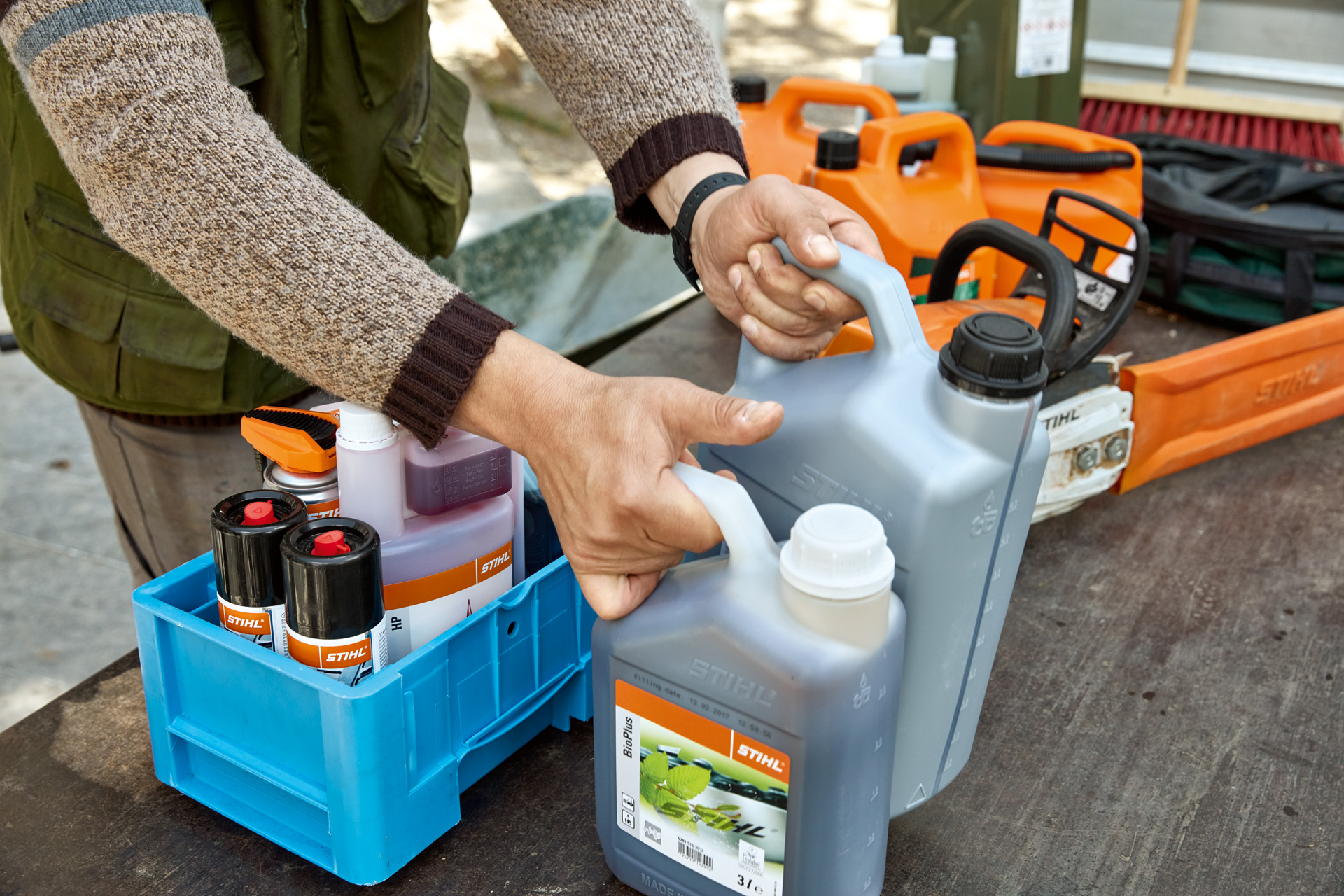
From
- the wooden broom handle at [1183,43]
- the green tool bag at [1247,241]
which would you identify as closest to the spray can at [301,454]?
the green tool bag at [1247,241]

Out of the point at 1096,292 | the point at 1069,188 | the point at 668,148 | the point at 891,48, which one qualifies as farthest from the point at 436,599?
the point at 891,48

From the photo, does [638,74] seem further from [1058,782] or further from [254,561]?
[1058,782]

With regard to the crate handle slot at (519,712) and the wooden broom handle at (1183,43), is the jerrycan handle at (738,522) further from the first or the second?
the wooden broom handle at (1183,43)

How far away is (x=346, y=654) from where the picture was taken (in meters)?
0.63

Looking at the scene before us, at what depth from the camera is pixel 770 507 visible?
656mm

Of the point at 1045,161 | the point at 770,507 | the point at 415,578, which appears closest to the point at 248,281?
the point at 415,578

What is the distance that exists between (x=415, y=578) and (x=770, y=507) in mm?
231

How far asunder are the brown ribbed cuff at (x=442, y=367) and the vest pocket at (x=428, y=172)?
19.6 inches

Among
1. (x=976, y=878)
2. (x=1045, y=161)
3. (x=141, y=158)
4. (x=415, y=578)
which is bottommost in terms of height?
(x=976, y=878)

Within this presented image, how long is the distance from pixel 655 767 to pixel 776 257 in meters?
0.37

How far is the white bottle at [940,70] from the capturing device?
1.81 m

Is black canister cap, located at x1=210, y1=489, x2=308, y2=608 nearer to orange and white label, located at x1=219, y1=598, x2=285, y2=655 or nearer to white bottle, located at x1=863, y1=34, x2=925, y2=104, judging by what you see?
orange and white label, located at x1=219, y1=598, x2=285, y2=655

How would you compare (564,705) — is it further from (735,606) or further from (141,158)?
(141,158)

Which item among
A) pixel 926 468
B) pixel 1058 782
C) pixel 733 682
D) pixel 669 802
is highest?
pixel 926 468
